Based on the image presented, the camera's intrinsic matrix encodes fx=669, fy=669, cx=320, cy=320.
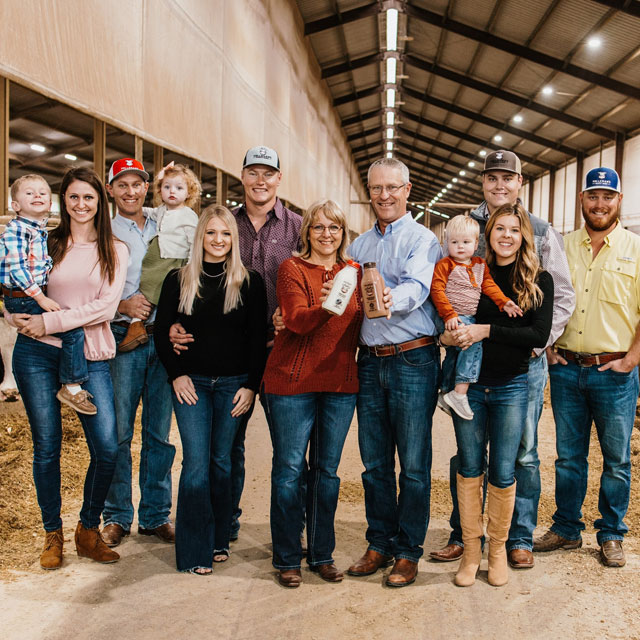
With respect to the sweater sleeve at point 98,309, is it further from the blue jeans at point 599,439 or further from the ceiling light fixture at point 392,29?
the ceiling light fixture at point 392,29

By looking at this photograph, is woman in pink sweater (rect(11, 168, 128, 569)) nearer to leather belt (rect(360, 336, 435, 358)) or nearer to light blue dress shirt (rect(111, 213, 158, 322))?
light blue dress shirt (rect(111, 213, 158, 322))

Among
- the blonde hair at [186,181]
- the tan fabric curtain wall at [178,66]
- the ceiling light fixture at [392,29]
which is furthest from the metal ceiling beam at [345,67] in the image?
the blonde hair at [186,181]

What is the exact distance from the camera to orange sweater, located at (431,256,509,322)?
3.32 meters

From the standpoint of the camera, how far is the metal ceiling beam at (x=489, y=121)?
81.6ft

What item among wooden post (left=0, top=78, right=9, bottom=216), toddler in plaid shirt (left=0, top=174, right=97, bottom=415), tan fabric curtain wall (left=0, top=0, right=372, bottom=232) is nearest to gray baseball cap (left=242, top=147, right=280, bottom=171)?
toddler in plaid shirt (left=0, top=174, right=97, bottom=415)

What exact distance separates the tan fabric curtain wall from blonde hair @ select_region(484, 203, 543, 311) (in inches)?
158

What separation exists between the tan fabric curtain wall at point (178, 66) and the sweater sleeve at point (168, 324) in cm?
297

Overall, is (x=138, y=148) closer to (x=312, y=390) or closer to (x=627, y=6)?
(x=312, y=390)

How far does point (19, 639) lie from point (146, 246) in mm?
2097

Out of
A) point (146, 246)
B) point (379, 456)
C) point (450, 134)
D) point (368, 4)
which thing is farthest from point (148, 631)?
point (450, 134)

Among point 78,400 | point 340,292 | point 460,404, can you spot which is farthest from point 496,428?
point 78,400

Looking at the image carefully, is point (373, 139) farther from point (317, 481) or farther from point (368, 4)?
point (317, 481)

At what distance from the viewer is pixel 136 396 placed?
3.82 metres

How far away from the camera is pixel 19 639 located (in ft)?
9.12
